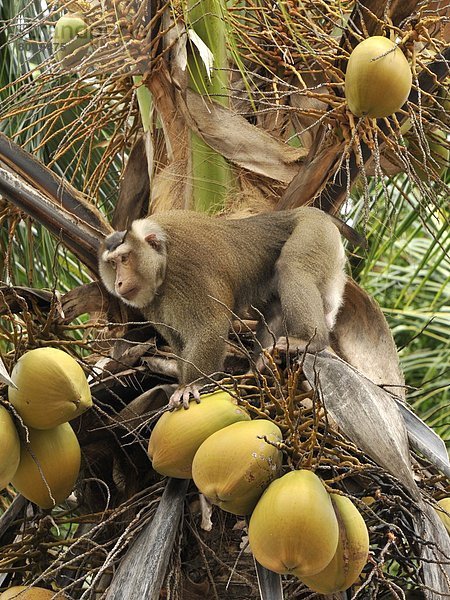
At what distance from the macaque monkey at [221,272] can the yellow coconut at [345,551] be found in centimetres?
98

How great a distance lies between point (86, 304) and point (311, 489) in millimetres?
1171

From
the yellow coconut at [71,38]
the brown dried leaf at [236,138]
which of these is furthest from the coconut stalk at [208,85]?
the yellow coconut at [71,38]

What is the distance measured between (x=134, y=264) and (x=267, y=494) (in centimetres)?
128

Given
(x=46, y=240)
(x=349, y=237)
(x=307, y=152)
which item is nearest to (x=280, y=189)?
(x=307, y=152)

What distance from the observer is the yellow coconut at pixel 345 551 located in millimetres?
1994

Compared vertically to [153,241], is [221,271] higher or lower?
lower

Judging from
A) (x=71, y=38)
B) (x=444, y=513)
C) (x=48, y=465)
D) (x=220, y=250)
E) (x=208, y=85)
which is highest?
(x=71, y=38)

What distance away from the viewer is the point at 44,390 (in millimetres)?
2088

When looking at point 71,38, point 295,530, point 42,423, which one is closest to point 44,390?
point 42,423

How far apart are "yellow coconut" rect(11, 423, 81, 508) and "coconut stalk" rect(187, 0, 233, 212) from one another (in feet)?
3.62

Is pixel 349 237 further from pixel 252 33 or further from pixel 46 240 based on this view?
pixel 46 240

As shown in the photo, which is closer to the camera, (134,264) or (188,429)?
(188,429)

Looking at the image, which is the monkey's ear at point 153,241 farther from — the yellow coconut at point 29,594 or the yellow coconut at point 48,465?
A: the yellow coconut at point 29,594

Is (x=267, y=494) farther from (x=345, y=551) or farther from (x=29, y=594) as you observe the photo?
(x=29, y=594)
